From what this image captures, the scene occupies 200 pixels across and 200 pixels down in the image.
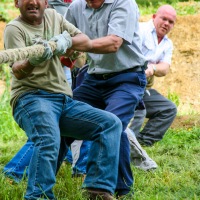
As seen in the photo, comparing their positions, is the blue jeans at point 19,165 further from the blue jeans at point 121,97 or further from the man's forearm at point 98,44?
the man's forearm at point 98,44

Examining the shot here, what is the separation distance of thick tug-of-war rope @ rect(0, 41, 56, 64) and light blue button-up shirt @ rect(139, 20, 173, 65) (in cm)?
358

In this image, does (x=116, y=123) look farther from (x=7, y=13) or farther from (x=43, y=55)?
(x=7, y=13)

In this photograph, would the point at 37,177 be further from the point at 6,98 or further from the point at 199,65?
the point at 199,65

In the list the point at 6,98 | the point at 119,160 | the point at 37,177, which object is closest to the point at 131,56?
the point at 119,160

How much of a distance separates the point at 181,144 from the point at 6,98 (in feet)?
12.5

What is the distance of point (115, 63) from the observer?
16.9 feet

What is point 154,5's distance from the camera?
15.8 metres

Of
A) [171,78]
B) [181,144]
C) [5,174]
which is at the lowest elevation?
[171,78]

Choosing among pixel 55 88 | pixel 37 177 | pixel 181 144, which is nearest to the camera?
pixel 37 177

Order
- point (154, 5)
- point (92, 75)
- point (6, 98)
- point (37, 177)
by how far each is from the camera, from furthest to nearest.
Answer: point (154, 5)
point (6, 98)
point (92, 75)
point (37, 177)

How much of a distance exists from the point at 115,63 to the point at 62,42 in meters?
0.93

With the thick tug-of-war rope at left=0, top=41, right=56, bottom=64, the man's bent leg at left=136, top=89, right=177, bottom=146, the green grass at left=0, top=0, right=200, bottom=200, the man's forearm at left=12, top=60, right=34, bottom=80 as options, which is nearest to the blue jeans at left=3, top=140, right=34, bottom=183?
the green grass at left=0, top=0, right=200, bottom=200

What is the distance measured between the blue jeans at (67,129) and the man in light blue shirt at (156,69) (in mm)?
2903

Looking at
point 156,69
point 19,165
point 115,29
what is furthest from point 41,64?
point 156,69
